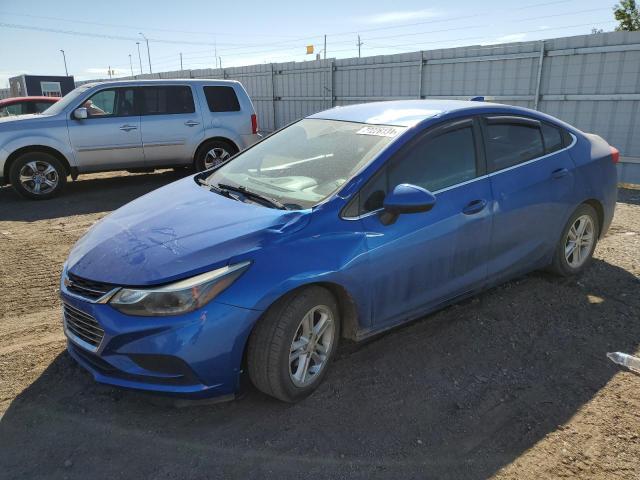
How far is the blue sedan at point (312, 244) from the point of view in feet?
8.45

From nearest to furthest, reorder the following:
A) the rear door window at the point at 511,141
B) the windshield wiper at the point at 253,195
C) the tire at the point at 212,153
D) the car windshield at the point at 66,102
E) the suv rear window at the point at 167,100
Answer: the windshield wiper at the point at 253,195 < the rear door window at the point at 511,141 < the car windshield at the point at 66,102 < the suv rear window at the point at 167,100 < the tire at the point at 212,153

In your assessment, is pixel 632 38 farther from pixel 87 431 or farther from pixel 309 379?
pixel 87 431

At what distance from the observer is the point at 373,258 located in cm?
300

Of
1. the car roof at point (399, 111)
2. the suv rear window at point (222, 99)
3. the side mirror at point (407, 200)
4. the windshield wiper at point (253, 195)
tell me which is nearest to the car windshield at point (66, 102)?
the suv rear window at point (222, 99)

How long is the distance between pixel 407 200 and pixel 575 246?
2.41m

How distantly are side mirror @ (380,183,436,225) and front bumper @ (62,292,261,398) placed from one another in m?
1.04

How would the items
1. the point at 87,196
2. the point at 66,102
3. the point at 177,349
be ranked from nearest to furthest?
1. the point at 177,349
2. the point at 66,102
3. the point at 87,196

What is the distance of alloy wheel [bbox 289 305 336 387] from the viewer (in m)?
2.86

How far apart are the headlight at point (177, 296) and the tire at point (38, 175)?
6.86 meters

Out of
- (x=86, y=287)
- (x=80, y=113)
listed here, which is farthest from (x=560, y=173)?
(x=80, y=113)

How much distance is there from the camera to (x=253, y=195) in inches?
130

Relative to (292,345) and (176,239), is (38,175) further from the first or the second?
(292,345)

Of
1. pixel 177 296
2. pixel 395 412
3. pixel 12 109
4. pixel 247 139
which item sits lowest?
pixel 395 412

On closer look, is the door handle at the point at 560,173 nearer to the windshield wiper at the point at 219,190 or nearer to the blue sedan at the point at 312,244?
the blue sedan at the point at 312,244
